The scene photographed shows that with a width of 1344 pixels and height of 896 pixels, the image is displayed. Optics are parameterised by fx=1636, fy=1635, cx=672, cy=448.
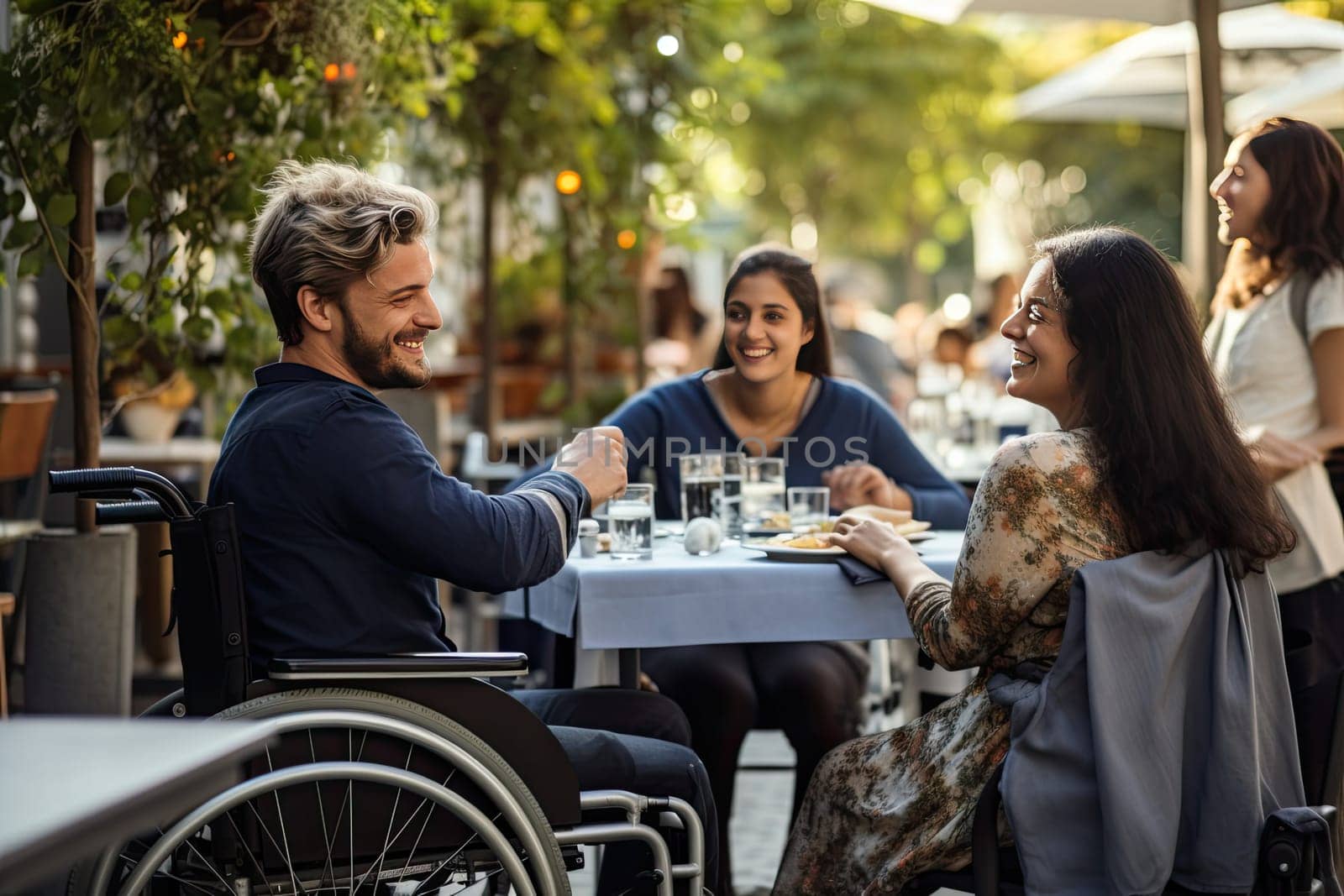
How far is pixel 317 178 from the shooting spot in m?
2.78

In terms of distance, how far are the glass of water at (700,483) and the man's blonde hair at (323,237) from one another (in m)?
1.28

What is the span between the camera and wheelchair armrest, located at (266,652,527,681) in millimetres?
2410

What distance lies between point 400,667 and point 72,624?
1.85 meters

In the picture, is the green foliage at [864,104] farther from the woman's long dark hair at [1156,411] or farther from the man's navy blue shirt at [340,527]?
the man's navy blue shirt at [340,527]

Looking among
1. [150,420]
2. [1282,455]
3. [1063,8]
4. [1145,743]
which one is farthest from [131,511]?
[1063,8]

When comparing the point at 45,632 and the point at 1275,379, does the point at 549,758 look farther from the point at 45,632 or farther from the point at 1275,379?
the point at 1275,379

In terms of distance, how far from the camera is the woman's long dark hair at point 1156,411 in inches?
102

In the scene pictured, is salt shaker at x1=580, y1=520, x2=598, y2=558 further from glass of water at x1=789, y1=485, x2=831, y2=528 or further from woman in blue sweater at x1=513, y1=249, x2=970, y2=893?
woman in blue sweater at x1=513, y1=249, x2=970, y2=893

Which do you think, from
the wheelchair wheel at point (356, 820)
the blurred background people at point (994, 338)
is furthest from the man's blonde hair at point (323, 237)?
the blurred background people at point (994, 338)

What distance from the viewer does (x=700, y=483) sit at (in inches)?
153

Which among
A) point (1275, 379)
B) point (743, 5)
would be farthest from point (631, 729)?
point (743, 5)

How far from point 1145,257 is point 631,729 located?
4.18 ft

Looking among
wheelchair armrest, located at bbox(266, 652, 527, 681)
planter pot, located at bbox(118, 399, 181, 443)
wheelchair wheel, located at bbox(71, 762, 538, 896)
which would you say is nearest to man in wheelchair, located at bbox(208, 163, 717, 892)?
wheelchair armrest, located at bbox(266, 652, 527, 681)

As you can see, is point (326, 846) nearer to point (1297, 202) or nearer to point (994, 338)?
point (1297, 202)
